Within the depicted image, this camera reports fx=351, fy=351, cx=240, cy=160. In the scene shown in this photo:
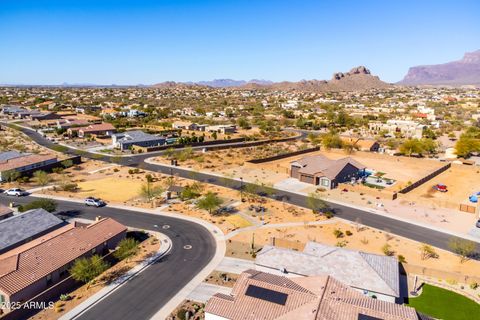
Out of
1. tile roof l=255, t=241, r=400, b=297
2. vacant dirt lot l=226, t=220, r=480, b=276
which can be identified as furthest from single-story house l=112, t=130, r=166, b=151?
tile roof l=255, t=241, r=400, b=297

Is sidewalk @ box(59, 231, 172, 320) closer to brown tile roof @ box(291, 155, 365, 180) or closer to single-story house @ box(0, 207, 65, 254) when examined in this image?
single-story house @ box(0, 207, 65, 254)

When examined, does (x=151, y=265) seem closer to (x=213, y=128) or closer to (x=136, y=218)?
(x=136, y=218)

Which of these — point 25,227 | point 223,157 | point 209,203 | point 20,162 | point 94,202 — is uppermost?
point 20,162

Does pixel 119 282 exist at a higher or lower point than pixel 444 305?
higher

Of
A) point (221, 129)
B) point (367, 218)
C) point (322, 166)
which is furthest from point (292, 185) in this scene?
point (221, 129)

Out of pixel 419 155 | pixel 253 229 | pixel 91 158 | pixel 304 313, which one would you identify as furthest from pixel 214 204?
pixel 419 155

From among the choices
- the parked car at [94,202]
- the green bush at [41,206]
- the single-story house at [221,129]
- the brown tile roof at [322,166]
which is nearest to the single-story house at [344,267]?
the parked car at [94,202]

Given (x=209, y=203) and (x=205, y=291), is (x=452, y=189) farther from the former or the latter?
(x=205, y=291)
